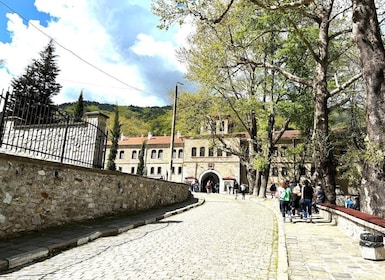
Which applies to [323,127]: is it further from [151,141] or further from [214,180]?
[151,141]

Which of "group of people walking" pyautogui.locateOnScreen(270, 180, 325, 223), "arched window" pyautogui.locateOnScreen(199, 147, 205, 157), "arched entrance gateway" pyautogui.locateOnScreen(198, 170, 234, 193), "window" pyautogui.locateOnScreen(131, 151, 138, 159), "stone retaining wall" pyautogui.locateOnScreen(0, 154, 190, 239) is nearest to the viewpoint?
"stone retaining wall" pyautogui.locateOnScreen(0, 154, 190, 239)

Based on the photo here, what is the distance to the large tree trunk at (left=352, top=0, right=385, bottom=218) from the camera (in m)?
8.20

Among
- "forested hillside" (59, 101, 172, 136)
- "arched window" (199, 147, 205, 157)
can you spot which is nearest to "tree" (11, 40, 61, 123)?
"forested hillside" (59, 101, 172, 136)

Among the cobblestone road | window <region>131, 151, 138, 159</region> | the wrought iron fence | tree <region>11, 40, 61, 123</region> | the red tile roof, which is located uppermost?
tree <region>11, 40, 61, 123</region>

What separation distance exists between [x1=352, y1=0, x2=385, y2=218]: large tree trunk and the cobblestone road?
286 centimetres

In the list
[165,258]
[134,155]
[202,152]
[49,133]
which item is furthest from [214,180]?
[165,258]

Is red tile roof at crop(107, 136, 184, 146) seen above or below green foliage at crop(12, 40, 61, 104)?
below

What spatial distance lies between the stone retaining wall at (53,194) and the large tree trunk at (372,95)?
753cm

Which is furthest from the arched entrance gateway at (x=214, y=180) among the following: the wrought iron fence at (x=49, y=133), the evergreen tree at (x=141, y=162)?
the wrought iron fence at (x=49, y=133)

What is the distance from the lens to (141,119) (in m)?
89.9

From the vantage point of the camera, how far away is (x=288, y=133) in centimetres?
5262

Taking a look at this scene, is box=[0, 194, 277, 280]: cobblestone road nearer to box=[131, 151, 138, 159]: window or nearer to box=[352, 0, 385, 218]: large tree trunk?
box=[352, 0, 385, 218]: large tree trunk

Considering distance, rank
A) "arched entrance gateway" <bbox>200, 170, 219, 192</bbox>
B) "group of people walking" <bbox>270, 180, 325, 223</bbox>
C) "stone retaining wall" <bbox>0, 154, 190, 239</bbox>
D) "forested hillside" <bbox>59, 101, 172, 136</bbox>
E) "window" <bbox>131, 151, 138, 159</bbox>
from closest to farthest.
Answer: "stone retaining wall" <bbox>0, 154, 190, 239</bbox>, "group of people walking" <bbox>270, 180, 325, 223</bbox>, "arched entrance gateway" <bbox>200, 170, 219, 192</bbox>, "window" <bbox>131, 151, 138, 159</bbox>, "forested hillside" <bbox>59, 101, 172, 136</bbox>

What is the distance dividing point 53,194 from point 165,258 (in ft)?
11.6
